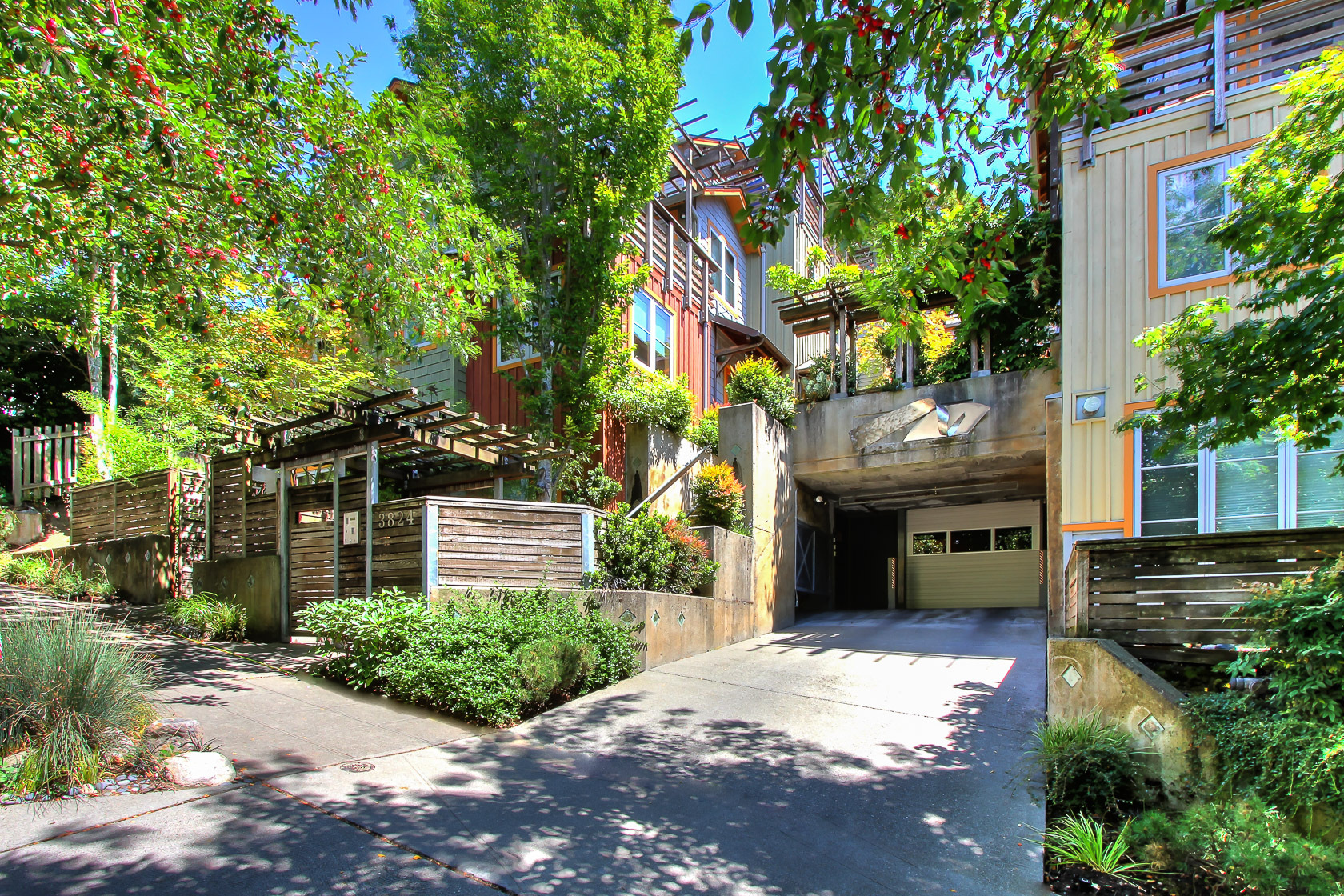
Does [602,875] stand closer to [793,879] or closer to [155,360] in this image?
[793,879]

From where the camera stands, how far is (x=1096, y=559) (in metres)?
6.72

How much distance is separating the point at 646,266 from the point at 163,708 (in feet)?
30.4

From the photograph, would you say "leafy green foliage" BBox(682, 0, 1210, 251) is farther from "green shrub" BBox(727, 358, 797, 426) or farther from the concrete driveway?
"green shrub" BBox(727, 358, 797, 426)

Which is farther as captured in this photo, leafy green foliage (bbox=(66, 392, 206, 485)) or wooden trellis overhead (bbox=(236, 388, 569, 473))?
leafy green foliage (bbox=(66, 392, 206, 485))

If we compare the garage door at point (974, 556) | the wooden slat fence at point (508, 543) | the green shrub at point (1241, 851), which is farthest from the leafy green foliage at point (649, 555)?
the garage door at point (974, 556)

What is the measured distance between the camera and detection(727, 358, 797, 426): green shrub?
15.0 metres

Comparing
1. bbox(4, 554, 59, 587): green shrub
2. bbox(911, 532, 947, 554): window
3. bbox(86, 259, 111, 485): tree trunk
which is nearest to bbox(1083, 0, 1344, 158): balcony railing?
bbox(911, 532, 947, 554): window

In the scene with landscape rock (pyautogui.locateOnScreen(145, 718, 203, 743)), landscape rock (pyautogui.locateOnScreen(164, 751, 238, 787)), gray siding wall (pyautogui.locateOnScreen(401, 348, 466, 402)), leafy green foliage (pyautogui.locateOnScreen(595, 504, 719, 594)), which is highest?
gray siding wall (pyautogui.locateOnScreen(401, 348, 466, 402))

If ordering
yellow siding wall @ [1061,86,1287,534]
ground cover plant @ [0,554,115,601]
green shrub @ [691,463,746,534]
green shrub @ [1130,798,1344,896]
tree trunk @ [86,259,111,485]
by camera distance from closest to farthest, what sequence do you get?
1. green shrub @ [1130,798,1344,896]
2. yellow siding wall @ [1061,86,1287,534]
3. ground cover plant @ [0,554,115,601]
4. green shrub @ [691,463,746,534]
5. tree trunk @ [86,259,111,485]

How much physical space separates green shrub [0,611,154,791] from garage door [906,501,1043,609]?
18006 mm

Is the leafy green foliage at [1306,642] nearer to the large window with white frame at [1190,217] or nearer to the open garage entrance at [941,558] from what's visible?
the large window with white frame at [1190,217]

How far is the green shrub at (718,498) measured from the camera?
506 inches

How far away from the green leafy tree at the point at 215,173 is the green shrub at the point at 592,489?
4045 millimetres

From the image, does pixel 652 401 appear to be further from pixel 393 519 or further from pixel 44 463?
pixel 44 463
